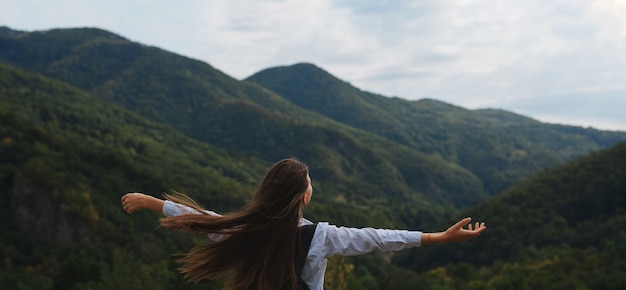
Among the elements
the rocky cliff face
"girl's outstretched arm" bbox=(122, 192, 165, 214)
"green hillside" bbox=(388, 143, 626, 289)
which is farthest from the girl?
the rocky cliff face

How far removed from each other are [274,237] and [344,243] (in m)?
0.52

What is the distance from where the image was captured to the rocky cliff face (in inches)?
3187

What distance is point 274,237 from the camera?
4.18 meters

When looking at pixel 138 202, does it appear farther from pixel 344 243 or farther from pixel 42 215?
pixel 42 215

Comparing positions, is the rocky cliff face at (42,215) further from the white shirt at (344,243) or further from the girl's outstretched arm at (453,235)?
the girl's outstretched arm at (453,235)

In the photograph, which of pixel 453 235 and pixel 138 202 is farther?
Answer: pixel 138 202

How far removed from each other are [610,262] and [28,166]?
72238mm

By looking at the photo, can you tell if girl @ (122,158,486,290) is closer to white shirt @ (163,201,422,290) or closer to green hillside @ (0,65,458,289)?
white shirt @ (163,201,422,290)

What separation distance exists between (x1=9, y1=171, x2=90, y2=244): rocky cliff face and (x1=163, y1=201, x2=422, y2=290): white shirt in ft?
271

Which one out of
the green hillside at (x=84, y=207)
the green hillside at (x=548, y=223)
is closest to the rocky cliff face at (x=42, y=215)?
the green hillside at (x=84, y=207)

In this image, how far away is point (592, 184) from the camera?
105500 mm

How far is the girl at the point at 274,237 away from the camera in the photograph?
3910mm

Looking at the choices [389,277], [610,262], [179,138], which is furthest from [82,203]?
[179,138]

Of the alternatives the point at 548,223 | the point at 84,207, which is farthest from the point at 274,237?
the point at 548,223
